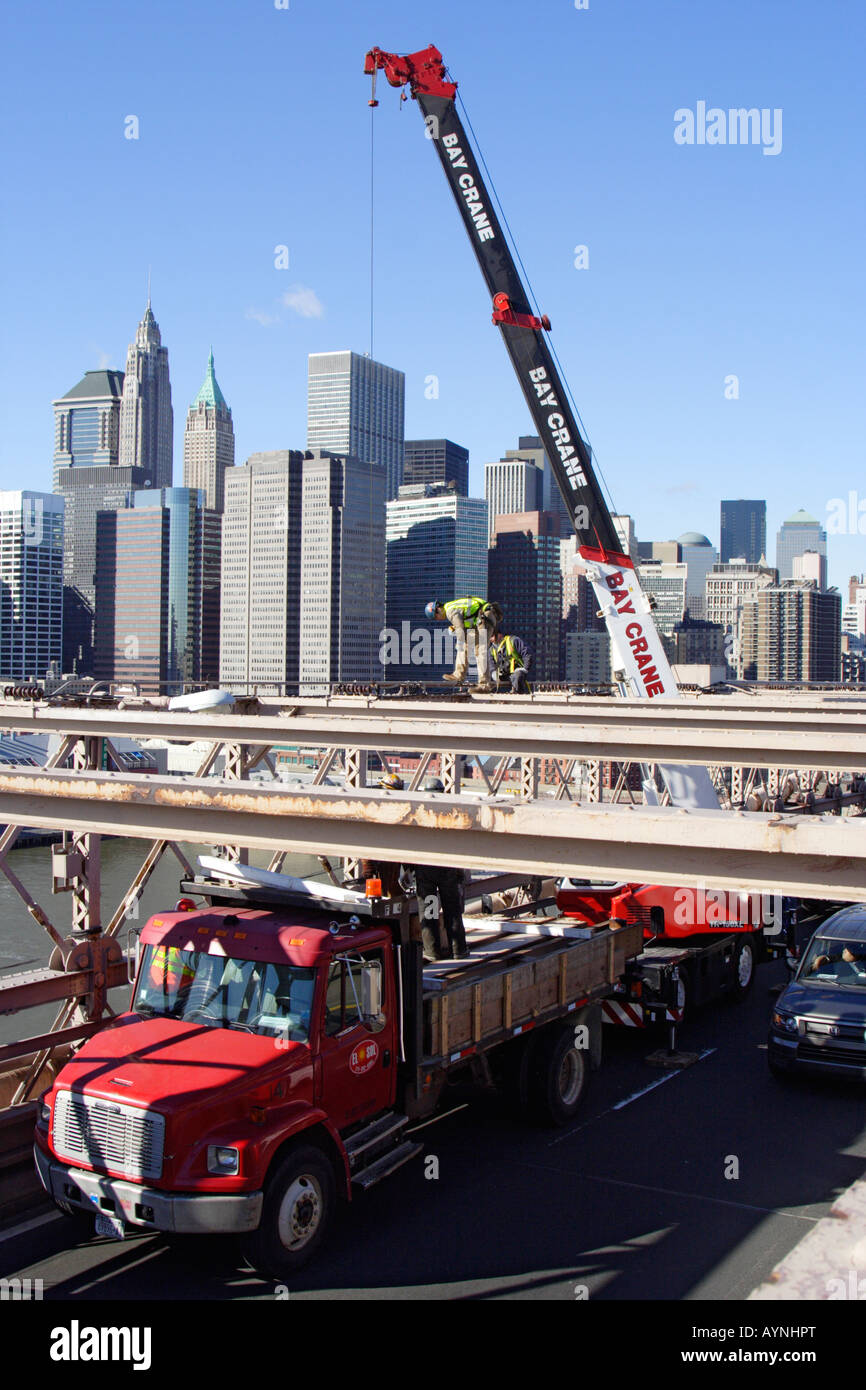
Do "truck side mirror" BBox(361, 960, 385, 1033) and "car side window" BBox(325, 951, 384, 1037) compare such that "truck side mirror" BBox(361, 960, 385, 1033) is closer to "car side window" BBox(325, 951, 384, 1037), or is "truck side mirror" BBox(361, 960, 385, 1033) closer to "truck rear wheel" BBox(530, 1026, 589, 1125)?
"car side window" BBox(325, 951, 384, 1037)

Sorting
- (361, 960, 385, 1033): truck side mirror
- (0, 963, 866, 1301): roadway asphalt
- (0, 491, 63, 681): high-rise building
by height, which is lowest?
(0, 963, 866, 1301): roadway asphalt

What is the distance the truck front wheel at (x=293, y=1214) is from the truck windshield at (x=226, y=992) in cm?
88

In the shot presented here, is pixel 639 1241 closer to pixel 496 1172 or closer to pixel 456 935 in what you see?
pixel 496 1172

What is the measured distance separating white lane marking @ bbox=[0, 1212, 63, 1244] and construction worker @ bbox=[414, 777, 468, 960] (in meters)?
4.17

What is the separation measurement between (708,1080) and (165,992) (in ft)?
22.4

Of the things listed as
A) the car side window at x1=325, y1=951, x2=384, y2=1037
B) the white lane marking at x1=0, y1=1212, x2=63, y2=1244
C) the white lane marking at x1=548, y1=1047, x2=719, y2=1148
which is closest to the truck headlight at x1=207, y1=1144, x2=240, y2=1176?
the car side window at x1=325, y1=951, x2=384, y2=1037

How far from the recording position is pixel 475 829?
705 cm

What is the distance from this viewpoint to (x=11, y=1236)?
8648 millimetres

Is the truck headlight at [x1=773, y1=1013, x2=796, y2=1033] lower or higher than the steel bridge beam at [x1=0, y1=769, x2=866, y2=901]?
lower

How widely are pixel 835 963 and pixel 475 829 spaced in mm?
8221

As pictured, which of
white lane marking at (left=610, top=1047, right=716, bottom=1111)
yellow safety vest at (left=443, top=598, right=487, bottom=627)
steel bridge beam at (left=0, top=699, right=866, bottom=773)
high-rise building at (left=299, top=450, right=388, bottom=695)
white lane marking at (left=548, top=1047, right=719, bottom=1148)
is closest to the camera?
steel bridge beam at (left=0, top=699, right=866, bottom=773)

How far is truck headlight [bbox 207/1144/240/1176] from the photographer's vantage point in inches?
301

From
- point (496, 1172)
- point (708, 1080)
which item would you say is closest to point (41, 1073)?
point (496, 1172)

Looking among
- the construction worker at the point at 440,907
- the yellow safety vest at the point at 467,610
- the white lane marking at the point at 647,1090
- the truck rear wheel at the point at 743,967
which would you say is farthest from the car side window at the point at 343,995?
the truck rear wheel at the point at 743,967
